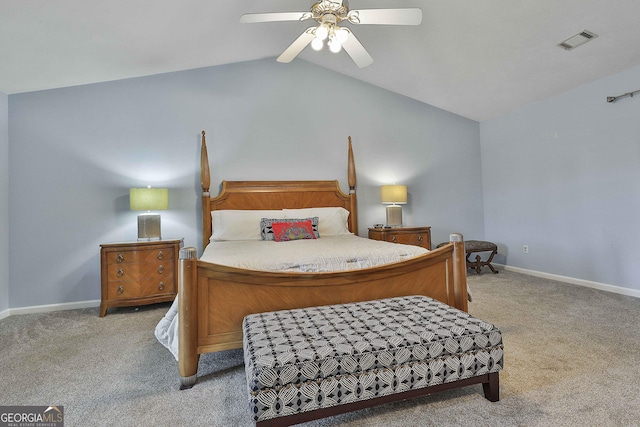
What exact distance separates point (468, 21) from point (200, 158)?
3151 mm

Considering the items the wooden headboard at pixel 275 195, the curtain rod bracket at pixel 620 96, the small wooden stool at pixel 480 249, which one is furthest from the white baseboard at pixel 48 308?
the curtain rod bracket at pixel 620 96

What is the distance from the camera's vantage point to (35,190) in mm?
3205

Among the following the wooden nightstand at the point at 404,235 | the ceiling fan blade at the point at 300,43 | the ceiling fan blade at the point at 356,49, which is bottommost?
the wooden nightstand at the point at 404,235

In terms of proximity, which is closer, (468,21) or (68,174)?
(468,21)

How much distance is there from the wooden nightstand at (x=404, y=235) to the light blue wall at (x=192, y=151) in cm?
41

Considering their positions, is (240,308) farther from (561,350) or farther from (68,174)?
(68,174)

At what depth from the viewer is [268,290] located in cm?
188

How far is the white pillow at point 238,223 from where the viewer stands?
3.34m

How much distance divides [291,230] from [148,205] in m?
1.50

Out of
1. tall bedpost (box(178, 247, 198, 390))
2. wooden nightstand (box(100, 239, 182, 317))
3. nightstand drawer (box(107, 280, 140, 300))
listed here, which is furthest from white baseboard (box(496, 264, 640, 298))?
nightstand drawer (box(107, 280, 140, 300))

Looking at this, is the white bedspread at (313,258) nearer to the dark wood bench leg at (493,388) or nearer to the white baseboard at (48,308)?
the dark wood bench leg at (493,388)

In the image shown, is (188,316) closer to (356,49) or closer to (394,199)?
(356,49)

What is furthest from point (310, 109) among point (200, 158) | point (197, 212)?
point (197, 212)

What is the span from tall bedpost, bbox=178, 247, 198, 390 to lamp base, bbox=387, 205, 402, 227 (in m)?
3.00
